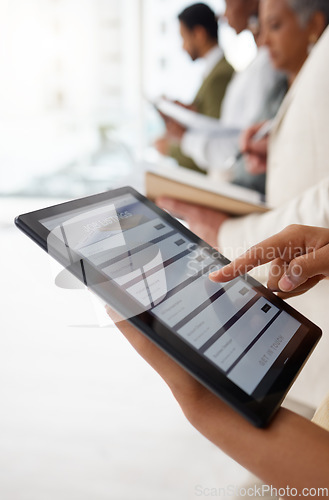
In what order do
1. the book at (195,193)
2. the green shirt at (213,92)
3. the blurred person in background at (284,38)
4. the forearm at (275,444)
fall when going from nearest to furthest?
the forearm at (275,444) < the book at (195,193) < the blurred person in background at (284,38) < the green shirt at (213,92)

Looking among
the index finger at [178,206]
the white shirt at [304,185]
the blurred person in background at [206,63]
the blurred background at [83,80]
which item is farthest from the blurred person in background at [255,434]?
the blurred background at [83,80]

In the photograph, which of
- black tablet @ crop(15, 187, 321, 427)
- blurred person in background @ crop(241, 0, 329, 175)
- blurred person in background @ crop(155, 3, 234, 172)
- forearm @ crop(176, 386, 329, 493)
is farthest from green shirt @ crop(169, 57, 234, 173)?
forearm @ crop(176, 386, 329, 493)

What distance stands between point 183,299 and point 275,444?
135 millimetres

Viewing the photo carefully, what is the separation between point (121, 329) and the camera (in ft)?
1.14

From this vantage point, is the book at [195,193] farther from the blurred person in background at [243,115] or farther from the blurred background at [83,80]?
the blurred background at [83,80]

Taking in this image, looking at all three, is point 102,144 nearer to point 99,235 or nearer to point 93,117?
point 93,117

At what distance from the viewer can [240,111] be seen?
1.36 metres

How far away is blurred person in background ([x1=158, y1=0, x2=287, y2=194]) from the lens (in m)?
1.17

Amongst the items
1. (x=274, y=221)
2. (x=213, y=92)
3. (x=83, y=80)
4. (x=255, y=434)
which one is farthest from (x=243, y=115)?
(x=83, y=80)

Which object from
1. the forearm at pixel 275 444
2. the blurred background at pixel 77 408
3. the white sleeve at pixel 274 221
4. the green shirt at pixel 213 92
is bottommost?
the blurred background at pixel 77 408

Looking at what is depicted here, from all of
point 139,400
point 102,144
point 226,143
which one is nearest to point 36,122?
point 102,144

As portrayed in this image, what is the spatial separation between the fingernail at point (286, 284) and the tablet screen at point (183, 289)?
2cm

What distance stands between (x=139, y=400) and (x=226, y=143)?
2.74 feet

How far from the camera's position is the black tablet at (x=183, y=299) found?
32 cm
